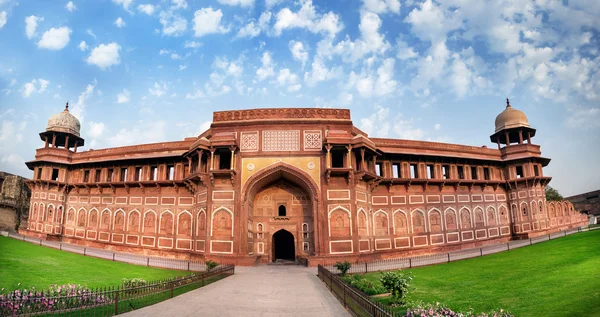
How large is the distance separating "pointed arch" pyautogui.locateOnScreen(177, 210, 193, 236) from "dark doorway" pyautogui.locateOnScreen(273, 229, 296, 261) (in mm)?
6223

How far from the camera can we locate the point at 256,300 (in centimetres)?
1075

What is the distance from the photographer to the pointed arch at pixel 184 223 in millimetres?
24141

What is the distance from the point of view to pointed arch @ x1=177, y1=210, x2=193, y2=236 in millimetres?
24141

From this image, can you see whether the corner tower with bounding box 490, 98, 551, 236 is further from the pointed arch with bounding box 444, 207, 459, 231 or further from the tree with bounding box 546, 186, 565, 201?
the tree with bounding box 546, 186, 565, 201

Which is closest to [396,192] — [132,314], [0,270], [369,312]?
[369,312]

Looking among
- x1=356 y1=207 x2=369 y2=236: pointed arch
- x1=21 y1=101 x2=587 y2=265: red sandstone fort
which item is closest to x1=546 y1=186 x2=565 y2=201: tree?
x1=21 y1=101 x2=587 y2=265: red sandstone fort

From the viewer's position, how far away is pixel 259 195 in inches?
914

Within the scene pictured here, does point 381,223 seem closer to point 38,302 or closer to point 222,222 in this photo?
point 222,222

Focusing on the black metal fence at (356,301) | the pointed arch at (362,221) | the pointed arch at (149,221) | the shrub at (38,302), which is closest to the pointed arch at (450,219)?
the pointed arch at (362,221)

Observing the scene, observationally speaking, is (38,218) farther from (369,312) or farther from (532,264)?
(532,264)

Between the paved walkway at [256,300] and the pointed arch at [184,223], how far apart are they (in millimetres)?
A: 9945

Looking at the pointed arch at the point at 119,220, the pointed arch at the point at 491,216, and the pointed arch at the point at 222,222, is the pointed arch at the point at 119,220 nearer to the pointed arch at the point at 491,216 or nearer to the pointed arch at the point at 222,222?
the pointed arch at the point at 222,222

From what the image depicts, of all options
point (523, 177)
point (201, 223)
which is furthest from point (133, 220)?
point (523, 177)

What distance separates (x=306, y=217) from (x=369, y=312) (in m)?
15.4
